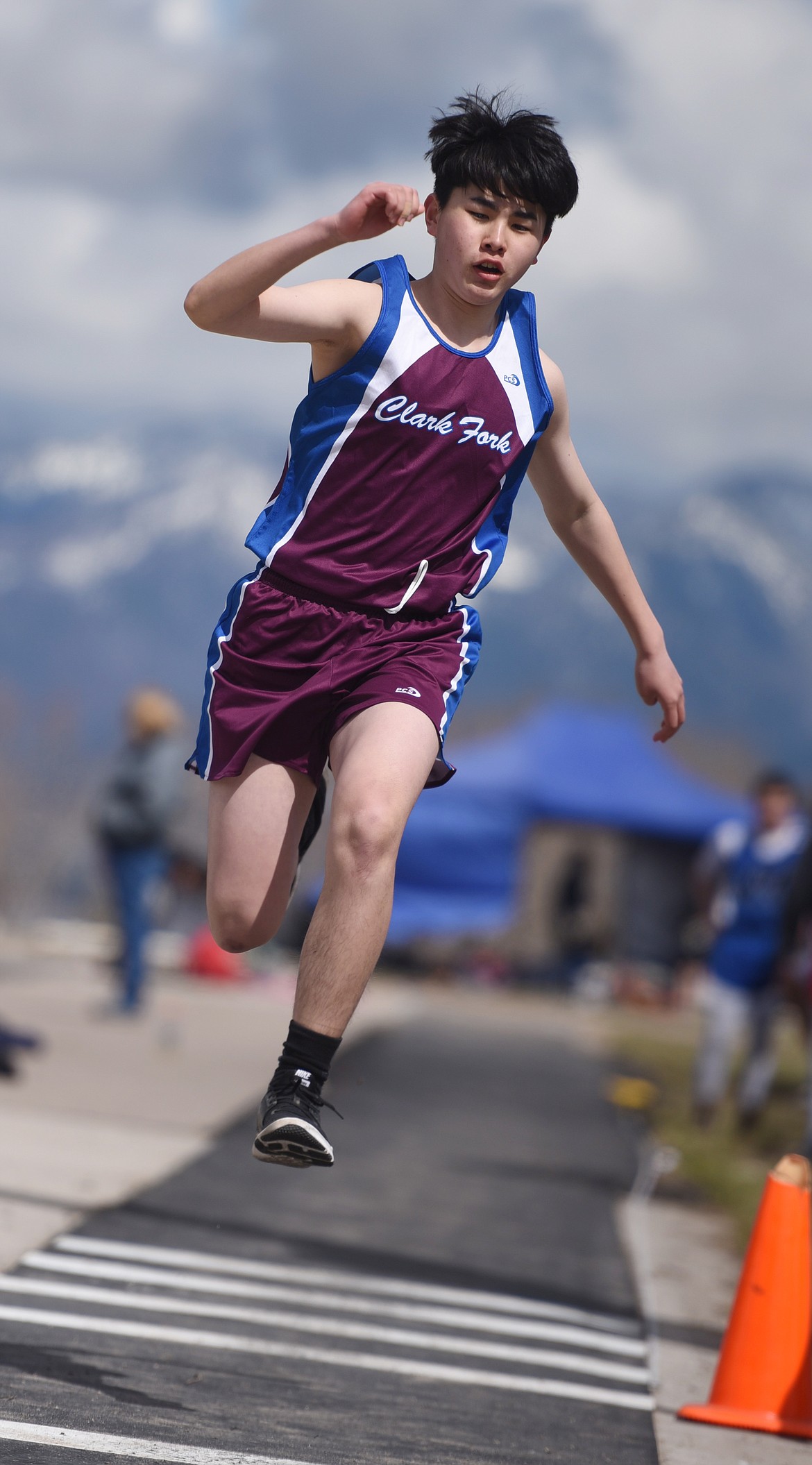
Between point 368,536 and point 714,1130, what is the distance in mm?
6959

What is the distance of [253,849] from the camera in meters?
3.60

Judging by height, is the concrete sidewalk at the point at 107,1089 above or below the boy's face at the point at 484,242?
below

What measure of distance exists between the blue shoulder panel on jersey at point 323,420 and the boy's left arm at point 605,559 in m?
0.58

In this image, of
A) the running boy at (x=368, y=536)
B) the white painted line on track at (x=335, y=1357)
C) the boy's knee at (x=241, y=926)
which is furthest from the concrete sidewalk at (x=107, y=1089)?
the running boy at (x=368, y=536)

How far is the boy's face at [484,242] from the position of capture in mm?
3430

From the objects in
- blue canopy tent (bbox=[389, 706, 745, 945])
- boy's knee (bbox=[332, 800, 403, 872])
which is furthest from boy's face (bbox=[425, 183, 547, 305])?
blue canopy tent (bbox=[389, 706, 745, 945])

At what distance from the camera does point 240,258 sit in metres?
3.28

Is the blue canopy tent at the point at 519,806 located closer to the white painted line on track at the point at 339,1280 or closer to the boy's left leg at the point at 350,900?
the white painted line on track at the point at 339,1280

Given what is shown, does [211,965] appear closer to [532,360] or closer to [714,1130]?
[714,1130]

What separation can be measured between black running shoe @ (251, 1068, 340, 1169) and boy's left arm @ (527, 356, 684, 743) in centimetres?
129

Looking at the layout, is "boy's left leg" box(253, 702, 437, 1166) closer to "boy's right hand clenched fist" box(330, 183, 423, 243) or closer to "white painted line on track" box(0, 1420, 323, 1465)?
"white painted line on track" box(0, 1420, 323, 1465)

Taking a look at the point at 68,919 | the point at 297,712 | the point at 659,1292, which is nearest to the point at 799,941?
the point at 659,1292

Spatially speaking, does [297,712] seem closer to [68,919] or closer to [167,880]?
[167,880]

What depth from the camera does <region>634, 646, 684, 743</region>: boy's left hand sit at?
13.1 feet
